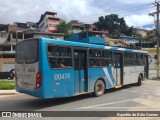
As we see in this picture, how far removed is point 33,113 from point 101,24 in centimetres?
9084

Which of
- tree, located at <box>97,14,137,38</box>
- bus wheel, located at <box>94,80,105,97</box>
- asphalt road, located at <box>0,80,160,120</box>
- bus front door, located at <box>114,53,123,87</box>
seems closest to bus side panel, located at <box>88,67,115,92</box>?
bus wheel, located at <box>94,80,105,97</box>

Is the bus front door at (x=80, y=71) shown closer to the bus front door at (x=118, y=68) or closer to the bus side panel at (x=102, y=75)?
the bus side panel at (x=102, y=75)

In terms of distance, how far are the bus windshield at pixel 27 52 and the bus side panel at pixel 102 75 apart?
323cm

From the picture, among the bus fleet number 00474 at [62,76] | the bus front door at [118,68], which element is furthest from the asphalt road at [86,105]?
the bus front door at [118,68]

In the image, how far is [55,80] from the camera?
1065 cm

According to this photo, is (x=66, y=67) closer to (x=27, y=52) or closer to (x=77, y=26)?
(x=27, y=52)

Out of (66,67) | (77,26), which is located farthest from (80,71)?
(77,26)

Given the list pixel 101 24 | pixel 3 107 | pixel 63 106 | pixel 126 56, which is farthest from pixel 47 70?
pixel 101 24

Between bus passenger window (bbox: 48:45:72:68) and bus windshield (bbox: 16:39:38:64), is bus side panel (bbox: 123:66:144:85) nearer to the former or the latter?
bus passenger window (bbox: 48:45:72:68)

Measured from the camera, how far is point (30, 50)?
1077 centimetres

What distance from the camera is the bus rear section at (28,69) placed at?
1030 centimetres

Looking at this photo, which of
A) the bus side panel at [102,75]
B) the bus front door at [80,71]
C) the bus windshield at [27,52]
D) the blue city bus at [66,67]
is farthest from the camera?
the bus side panel at [102,75]

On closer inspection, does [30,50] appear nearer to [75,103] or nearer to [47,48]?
[47,48]

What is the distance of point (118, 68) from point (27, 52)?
640 cm
